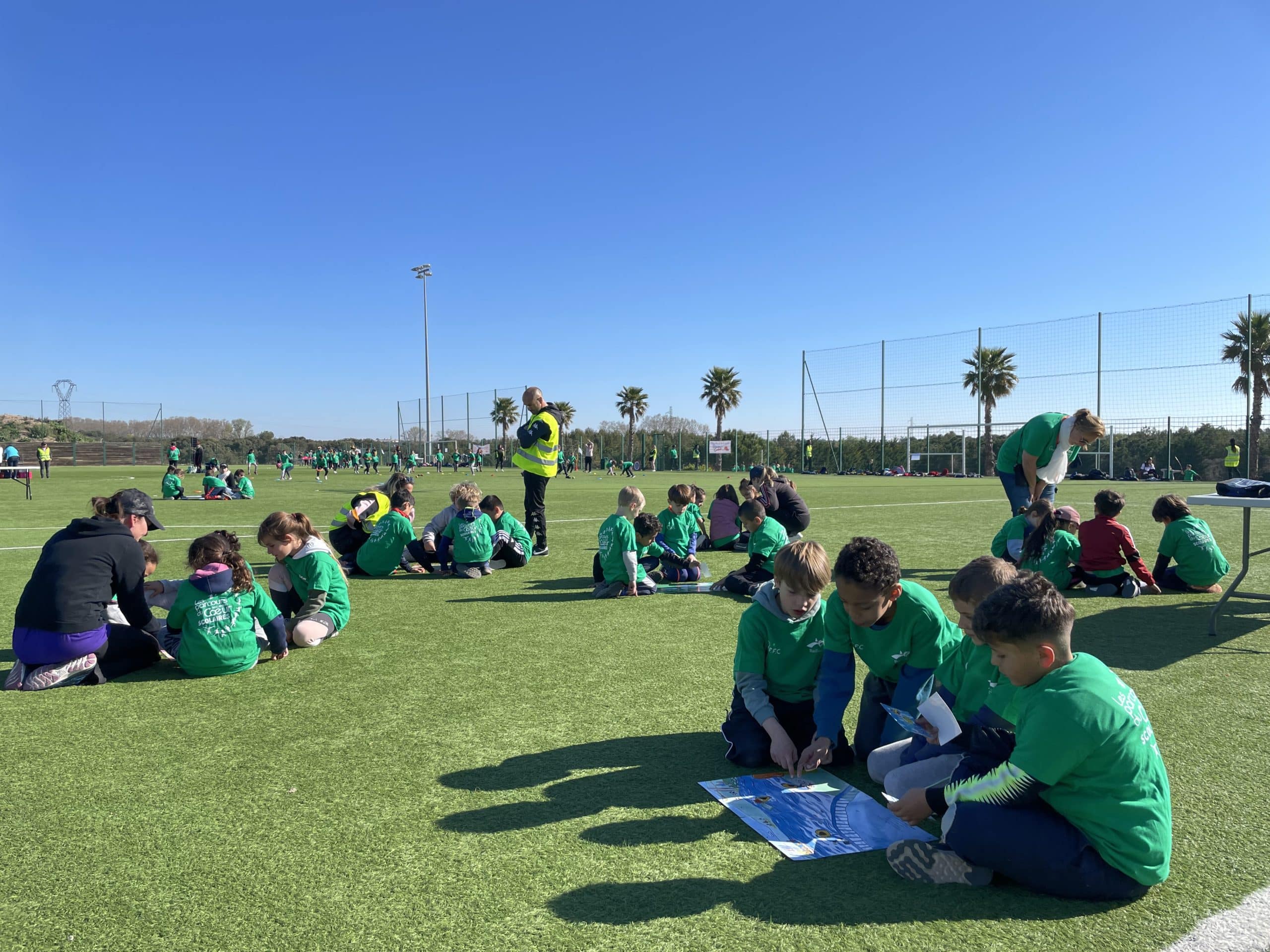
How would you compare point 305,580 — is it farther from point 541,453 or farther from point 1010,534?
point 1010,534

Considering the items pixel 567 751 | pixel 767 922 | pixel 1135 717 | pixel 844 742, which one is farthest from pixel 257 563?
pixel 1135 717

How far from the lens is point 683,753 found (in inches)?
137

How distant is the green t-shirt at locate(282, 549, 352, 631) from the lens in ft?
17.8

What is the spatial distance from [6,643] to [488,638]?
3336 millimetres

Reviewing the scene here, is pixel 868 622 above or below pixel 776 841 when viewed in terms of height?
above

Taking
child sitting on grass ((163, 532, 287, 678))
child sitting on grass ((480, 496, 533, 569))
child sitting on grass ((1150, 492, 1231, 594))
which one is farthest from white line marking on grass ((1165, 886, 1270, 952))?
child sitting on grass ((480, 496, 533, 569))

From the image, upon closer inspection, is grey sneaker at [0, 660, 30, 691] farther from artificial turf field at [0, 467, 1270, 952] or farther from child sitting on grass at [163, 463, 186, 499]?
child sitting on grass at [163, 463, 186, 499]

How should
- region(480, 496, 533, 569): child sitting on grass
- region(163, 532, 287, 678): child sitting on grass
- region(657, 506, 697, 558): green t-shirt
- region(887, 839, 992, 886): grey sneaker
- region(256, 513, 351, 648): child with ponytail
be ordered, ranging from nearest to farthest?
region(887, 839, 992, 886): grey sneaker
region(163, 532, 287, 678): child sitting on grass
region(256, 513, 351, 648): child with ponytail
region(657, 506, 697, 558): green t-shirt
region(480, 496, 533, 569): child sitting on grass

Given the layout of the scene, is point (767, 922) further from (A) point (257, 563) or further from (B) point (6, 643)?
(A) point (257, 563)

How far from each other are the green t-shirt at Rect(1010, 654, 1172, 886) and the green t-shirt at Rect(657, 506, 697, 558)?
5868mm

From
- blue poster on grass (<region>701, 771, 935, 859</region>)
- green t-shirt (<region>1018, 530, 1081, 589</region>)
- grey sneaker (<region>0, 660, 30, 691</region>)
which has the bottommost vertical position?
blue poster on grass (<region>701, 771, 935, 859</region>)

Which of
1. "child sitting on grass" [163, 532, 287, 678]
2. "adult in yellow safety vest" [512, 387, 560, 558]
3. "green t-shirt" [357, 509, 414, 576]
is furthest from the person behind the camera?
"adult in yellow safety vest" [512, 387, 560, 558]

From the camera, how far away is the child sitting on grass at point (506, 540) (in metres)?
8.92

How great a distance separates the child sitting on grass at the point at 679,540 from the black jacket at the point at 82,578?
4643mm
